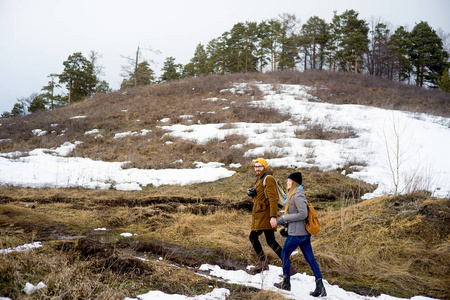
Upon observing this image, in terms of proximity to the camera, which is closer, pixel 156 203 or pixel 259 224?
pixel 259 224

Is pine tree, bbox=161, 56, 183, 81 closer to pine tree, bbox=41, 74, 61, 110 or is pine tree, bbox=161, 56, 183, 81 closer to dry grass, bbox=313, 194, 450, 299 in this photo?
pine tree, bbox=41, 74, 61, 110

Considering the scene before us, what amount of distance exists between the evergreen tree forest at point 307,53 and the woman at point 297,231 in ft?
106

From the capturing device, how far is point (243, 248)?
466 cm

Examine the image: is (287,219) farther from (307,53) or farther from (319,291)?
(307,53)

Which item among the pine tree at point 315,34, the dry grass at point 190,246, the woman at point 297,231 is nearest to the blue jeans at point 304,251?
the woman at point 297,231

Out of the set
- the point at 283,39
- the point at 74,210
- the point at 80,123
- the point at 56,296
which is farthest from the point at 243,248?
the point at 283,39

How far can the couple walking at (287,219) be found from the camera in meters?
3.25

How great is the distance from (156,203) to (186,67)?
44.4m

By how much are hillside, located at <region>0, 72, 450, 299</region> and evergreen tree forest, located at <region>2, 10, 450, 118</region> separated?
65.0 feet

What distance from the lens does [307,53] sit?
137 feet

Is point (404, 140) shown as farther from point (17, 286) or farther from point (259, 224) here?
point (17, 286)

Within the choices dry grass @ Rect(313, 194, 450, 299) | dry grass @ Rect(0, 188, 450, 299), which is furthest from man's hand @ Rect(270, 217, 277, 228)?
dry grass @ Rect(313, 194, 450, 299)

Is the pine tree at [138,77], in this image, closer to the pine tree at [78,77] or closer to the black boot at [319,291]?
the pine tree at [78,77]

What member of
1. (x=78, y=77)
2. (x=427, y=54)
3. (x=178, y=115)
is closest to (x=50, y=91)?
(x=78, y=77)
